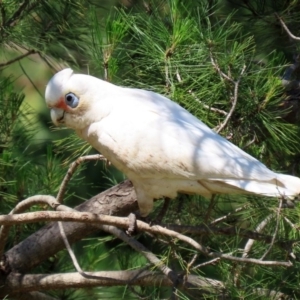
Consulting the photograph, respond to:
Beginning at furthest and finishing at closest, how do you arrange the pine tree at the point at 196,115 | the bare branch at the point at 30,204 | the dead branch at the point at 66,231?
the dead branch at the point at 66,231 → the bare branch at the point at 30,204 → the pine tree at the point at 196,115

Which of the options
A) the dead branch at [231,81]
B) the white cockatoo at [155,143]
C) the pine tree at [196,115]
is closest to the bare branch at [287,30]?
the pine tree at [196,115]

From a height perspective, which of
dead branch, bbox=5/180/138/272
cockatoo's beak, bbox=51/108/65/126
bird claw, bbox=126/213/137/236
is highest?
cockatoo's beak, bbox=51/108/65/126

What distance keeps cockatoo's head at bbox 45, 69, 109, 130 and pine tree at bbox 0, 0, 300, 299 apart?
0.06 m

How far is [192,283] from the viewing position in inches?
66.6

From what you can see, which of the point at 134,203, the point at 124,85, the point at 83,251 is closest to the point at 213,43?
the point at 124,85

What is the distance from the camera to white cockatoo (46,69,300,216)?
1.62 metres

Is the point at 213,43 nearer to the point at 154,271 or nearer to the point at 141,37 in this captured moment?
the point at 141,37

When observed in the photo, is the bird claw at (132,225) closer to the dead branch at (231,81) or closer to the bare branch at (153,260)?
the bare branch at (153,260)

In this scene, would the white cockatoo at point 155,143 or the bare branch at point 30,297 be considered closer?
the white cockatoo at point 155,143

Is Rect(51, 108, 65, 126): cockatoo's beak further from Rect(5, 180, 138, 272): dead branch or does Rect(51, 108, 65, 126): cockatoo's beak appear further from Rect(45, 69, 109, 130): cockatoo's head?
Rect(5, 180, 138, 272): dead branch

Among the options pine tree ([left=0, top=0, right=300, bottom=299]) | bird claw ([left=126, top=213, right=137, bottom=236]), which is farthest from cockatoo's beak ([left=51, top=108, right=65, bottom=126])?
bird claw ([left=126, top=213, right=137, bottom=236])

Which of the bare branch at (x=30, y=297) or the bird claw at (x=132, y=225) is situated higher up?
the bird claw at (x=132, y=225)

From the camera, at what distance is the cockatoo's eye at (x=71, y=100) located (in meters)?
1.79

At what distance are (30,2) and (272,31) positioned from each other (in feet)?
1.86
